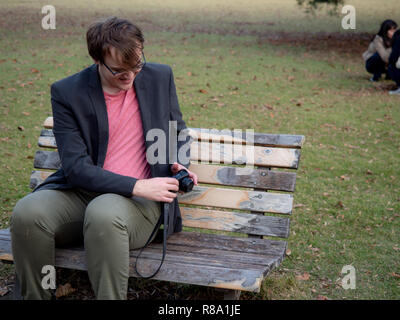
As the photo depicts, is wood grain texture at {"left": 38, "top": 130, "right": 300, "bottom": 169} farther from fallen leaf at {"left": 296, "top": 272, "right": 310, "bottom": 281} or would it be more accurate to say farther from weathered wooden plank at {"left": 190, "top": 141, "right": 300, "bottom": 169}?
fallen leaf at {"left": 296, "top": 272, "right": 310, "bottom": 281}

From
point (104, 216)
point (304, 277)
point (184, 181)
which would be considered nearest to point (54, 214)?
point (104, 216)

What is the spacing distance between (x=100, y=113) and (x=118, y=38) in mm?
492

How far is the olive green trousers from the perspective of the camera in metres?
2.53

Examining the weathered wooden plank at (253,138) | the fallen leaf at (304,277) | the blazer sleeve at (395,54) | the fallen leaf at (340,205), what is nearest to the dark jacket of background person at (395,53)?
the blazer sleeve at (395,54)

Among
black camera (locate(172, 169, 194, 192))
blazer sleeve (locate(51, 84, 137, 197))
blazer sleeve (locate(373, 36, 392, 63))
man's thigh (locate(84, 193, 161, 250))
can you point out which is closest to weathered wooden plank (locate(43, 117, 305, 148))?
black camera (locate(172, 169, 194, 192))

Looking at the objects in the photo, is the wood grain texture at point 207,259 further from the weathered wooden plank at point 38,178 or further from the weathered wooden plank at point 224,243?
the weathered wooden plank at point 38,178

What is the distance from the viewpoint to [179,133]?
3.24 metres

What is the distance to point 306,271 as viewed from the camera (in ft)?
12.4

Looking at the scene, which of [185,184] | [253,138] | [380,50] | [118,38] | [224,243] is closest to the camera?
[118,38]

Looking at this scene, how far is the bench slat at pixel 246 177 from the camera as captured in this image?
3227 mm

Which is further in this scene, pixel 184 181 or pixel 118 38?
pixel 184 181

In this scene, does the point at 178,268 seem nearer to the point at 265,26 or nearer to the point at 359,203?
the point at 359,203

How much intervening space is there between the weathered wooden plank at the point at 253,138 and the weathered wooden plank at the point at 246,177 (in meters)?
0.20

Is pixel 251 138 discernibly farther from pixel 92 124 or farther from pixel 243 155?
pixel 92 124
